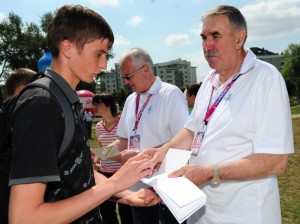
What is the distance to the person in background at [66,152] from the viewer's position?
139cm

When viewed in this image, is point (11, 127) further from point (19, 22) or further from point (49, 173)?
point (19, 22)

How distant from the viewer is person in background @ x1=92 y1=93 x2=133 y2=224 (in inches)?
209

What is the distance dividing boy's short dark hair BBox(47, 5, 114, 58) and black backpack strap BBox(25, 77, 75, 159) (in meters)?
0.27

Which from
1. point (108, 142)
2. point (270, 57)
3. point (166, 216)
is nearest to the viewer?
point (166, 216)

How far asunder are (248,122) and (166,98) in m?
1.69

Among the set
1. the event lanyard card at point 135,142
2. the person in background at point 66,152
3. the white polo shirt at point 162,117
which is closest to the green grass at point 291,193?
the white polo shirt at point 162,117

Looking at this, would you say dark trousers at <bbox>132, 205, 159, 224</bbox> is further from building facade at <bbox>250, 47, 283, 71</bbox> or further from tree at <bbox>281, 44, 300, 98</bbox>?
building facade at <bbox>250, 47, 283, 71</bbox>

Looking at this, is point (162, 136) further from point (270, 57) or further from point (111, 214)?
point (270, 57)

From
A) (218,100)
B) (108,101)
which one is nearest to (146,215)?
(218,100)

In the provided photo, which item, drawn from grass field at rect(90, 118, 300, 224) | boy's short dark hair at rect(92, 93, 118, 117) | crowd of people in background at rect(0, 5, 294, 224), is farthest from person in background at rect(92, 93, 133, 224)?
grass field at rect(90, 118, 300, 224)

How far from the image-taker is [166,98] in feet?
13.0

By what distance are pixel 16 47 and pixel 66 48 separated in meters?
51.7

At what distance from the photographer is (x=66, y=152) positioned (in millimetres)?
1556

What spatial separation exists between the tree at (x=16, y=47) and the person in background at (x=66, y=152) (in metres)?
49.2
